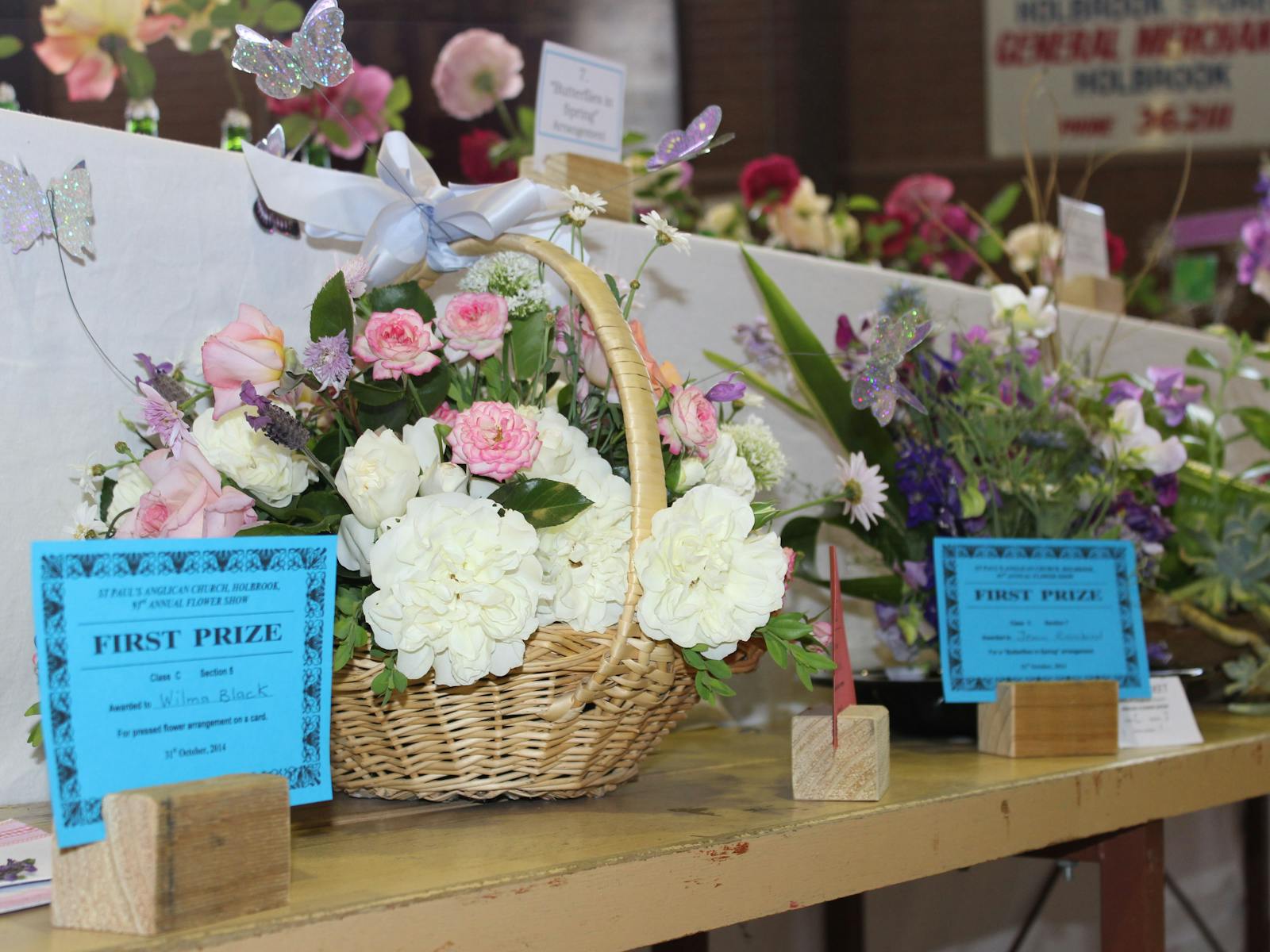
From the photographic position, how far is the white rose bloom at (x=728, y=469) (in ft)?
3.06

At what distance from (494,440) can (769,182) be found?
A: 1289 millimetres

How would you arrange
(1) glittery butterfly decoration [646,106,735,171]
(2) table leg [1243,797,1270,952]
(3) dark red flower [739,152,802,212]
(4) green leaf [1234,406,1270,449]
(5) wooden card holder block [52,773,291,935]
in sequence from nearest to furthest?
(5) wooden card holder block [52,773,291,935], (1) glittery butterfly decoration [646,106,735,171], (4) green leaf [1234,406,1270,449], (3) dark red flower [739,152,802,212], (2) table leg [1243,797,1270,952]

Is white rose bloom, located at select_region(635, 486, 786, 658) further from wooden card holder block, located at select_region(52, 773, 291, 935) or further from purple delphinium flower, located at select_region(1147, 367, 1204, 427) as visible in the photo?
purple delphinium flower, located at select_region(1147, 367, 1204, 427)

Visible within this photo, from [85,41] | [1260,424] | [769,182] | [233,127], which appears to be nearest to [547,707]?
[233,127]

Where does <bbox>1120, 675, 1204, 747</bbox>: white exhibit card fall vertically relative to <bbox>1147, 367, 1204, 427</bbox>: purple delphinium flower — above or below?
below

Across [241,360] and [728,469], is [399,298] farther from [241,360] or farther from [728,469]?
[728,469]

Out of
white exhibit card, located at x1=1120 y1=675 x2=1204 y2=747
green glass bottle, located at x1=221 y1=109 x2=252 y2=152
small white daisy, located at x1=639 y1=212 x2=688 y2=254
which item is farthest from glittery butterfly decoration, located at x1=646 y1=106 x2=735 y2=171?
white exhibit card, located at x1=1120 y1=675 x2=1204 y2=747

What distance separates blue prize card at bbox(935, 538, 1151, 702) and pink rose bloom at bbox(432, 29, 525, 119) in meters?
0.97

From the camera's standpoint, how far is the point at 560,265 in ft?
3.00

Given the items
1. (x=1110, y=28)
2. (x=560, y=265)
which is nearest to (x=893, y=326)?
(x=560, y=265)

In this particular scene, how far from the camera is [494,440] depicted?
2.67 feet

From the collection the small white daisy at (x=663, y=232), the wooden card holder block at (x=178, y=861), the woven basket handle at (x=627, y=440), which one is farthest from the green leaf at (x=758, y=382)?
the wooden card holder block at (x=178, y=861)

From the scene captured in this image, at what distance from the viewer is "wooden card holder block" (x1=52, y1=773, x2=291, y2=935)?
600 mm

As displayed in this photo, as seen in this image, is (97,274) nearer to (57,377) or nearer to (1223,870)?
(57,377)
